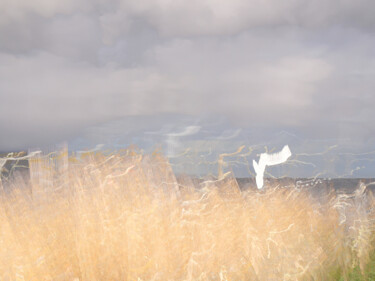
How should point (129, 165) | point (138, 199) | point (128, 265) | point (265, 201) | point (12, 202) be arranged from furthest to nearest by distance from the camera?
point (265, 201) < point (12, 202) < point (129, 165) < point (138, 199) < point (128, 265)

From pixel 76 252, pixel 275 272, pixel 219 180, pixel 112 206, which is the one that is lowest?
pixel 275 272

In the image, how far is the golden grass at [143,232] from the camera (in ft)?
22.4

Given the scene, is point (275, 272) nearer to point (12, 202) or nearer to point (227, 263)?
point (227, 263)

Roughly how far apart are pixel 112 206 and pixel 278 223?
4039mm

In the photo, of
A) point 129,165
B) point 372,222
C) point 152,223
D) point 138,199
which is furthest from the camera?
point 372,222

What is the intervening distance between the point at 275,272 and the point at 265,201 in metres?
3.23

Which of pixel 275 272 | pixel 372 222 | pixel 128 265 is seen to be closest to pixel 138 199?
pixel 128 265

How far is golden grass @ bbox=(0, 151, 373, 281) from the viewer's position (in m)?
6.83

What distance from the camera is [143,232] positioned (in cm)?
713

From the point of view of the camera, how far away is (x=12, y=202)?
9.16m

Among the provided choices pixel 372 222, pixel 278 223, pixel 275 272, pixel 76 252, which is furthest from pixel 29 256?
pixel 372 222

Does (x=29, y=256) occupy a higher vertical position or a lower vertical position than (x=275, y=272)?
higher

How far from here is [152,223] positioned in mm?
7379

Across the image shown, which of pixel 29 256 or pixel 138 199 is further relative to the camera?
pixel 138 199
